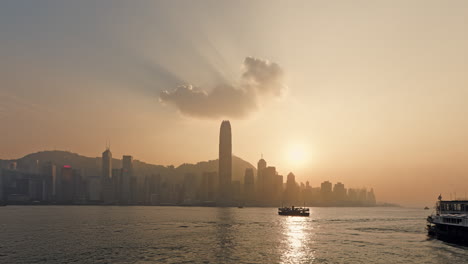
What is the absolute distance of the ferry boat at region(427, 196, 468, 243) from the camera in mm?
104812

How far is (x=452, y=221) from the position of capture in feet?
367

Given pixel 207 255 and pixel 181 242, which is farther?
pixel 181 242

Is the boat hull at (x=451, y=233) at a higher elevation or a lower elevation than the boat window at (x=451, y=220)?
lower

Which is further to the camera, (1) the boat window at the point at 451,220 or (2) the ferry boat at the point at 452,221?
(1) the boat window at the point at 451,220

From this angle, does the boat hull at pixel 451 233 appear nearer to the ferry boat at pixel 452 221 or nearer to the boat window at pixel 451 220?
the ferry boat at pixel 452 221

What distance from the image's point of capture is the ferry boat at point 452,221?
10481cm

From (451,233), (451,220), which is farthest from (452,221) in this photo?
(451,233)

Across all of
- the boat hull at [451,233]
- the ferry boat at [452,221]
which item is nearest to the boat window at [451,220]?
the ferry boat at [452,221]

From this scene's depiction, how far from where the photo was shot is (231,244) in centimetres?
11169

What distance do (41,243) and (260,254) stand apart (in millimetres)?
65556

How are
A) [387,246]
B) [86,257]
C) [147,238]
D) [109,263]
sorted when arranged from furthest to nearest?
[147,238] < [387,246] < [86,257] < [109,263]

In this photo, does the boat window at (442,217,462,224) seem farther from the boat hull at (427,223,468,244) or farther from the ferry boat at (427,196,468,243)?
the boat hull at (427,223,468,244)

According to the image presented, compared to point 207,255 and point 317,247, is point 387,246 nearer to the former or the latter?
point 317,247

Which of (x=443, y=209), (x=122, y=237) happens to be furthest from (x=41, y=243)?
(x=443, y=209)
